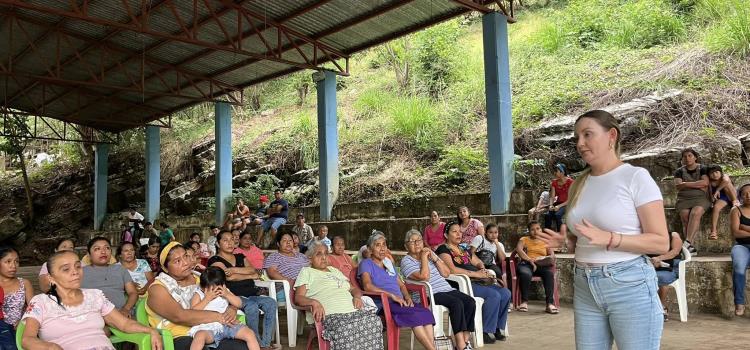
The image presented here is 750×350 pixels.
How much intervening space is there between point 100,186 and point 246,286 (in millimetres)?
14535

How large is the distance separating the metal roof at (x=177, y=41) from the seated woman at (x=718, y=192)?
13.2 ft

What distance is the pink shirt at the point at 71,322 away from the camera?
9.34ft

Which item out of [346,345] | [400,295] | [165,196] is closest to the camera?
[346,345]

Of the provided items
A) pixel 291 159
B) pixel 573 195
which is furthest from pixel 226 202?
pixel 573 195

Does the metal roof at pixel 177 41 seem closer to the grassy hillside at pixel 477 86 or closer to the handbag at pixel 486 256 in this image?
the grassy hillside at pixel 477 86

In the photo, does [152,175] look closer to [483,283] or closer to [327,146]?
[327,146]

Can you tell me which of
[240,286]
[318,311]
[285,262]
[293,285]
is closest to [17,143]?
[285,262]

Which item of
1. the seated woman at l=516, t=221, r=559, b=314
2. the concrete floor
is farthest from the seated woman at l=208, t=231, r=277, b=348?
the seated woman at l=516, t=221, r=559, b=314

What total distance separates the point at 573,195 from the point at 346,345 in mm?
2291

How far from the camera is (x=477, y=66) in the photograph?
14.9 meters

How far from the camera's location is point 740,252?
5.11 metres

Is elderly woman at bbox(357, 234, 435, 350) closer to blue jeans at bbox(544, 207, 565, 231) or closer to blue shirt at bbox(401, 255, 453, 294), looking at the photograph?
blue shirt at bbox(401, 255, 453, 294)

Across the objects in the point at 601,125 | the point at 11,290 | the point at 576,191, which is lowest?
the point at 11,290

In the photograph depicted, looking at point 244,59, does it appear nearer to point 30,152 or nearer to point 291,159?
point 291,159
